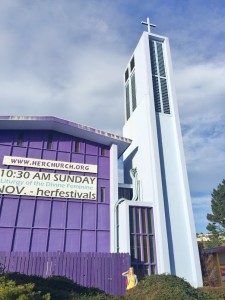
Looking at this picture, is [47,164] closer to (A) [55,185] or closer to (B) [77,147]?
(A) [55,185]

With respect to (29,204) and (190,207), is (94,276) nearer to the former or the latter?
(29,204)

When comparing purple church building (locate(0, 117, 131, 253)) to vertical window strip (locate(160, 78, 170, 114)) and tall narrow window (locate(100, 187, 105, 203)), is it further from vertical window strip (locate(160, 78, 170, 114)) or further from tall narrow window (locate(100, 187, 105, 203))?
vertical window strip (locate(160, 78, 170, 114))

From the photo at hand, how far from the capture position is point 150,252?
17.3m

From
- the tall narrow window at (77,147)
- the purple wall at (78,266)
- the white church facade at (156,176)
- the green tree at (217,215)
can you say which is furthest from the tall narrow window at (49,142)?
the green tree at (217,215)

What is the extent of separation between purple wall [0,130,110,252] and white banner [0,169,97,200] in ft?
1.19

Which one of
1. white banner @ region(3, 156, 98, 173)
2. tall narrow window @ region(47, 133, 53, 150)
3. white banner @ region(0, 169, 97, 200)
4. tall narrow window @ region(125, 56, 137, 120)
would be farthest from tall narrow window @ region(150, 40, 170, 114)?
tall narrow window @ region(47, 133, 53, 150)

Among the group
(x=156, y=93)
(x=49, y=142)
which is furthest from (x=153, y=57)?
(x=49, y=142)

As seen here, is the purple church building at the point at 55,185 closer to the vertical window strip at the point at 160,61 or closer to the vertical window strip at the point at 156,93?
the vertical window strip at the point at 156,93

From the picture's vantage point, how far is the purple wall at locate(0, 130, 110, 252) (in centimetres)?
1764

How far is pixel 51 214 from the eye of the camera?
1872 centimetres

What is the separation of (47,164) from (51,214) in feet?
12.4

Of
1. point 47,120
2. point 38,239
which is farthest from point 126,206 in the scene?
point 47,120

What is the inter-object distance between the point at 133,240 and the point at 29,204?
759cm

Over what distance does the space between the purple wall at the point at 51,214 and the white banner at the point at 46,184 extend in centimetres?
36
